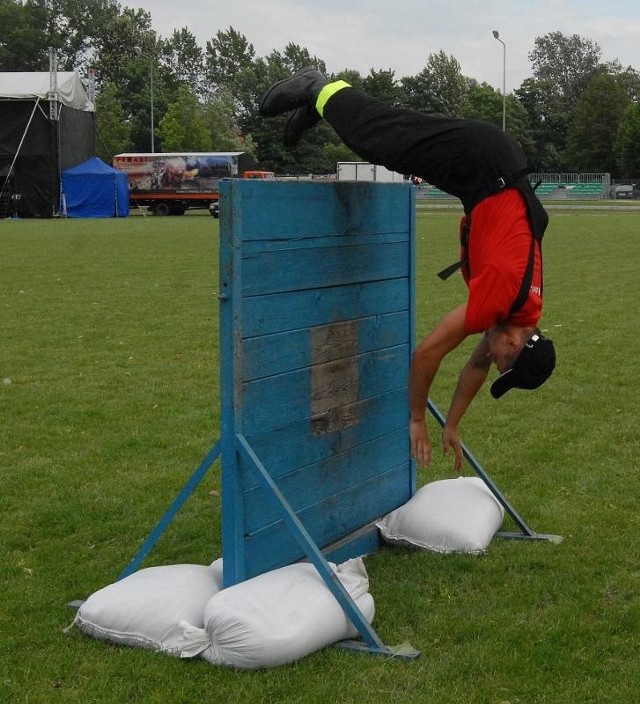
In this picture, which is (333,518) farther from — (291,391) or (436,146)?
(436,146)

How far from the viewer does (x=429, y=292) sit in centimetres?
1570

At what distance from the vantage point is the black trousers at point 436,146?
4.86 m

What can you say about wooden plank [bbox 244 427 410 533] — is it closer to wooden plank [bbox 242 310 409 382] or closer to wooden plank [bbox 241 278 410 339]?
wooden plank [bbox 242 310 409 382]

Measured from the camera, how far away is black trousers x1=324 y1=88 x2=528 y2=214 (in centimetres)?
486

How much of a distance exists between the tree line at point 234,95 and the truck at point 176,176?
14370 millimetres

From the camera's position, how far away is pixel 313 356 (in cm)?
488

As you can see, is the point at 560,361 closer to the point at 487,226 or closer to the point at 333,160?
the point at 487,226

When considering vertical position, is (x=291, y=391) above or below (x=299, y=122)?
below

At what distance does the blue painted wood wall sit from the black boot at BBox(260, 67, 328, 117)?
0.58 metres

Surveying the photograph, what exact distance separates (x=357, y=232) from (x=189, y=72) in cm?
12345

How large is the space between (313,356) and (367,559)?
1.18 m

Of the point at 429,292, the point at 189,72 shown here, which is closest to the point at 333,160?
the point at 189,72

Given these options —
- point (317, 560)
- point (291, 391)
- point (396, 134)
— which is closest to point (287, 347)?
point (291, 391)

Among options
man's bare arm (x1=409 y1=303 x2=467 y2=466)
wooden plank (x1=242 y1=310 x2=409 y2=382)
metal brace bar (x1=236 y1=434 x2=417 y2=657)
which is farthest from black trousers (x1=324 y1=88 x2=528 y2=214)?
metal brace bar (x1=236 y1=434 x2=417 y2=657)
